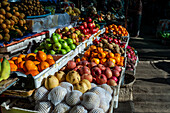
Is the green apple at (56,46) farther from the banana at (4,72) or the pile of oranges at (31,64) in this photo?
the banana at (4,72)

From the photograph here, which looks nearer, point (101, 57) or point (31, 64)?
point (31, 64)

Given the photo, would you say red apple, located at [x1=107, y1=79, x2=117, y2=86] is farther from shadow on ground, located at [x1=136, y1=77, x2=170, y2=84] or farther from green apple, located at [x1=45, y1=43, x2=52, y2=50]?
shadow on ground, located at [x1=136, y1=77, x2=170, y2=84]

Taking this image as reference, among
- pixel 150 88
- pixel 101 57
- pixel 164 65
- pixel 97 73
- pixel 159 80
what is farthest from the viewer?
pixel 164 65

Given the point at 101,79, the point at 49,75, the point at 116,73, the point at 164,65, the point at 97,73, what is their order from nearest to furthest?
1. the point at 49,75
2. the point at 101,79
3. the point at 97,73
4. the point at 116,73
5. the point at 164,65

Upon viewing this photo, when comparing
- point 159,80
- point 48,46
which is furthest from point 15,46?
point 159,80

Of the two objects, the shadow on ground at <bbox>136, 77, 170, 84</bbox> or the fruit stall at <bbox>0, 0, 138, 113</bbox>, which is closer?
the fruit stall at <bbox>0, 0, 138, 113</bbox>

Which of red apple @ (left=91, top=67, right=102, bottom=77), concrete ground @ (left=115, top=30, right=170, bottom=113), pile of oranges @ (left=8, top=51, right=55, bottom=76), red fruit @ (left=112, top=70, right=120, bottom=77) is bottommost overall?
concrete ground @ (left=115, top=30, right=170, bottom=113)

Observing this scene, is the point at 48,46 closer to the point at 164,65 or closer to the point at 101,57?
the point at 101,57

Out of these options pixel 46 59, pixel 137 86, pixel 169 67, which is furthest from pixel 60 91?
pixel 169 67

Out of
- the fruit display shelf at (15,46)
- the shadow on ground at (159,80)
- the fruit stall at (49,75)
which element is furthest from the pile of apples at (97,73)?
the shadow on ground at (159,80)

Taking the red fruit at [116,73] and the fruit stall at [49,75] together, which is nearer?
the fruit stall at [49,75]

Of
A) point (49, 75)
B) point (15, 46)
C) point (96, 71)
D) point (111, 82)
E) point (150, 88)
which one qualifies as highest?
point (15, 46)

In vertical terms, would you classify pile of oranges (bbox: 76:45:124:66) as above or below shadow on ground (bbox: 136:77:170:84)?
above

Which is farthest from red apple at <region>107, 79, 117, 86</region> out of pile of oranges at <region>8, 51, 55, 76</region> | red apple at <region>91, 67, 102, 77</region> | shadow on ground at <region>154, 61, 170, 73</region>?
shadow on ground at <region>154, 61, 170, 73</region>
